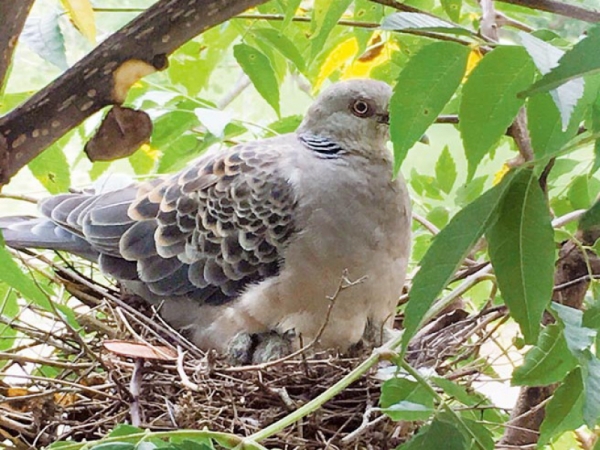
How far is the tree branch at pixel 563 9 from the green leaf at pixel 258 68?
0.44 meters

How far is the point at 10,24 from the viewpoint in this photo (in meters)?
0.59

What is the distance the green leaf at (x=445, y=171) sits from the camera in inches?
47.9

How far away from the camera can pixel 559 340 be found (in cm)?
57

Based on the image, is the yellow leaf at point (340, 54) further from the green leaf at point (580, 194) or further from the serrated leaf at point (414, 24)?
the serrated leaf at point (414, 24)

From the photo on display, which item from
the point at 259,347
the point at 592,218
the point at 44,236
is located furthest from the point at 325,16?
the point at 44,236

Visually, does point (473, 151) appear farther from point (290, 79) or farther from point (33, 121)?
point (290, 79)

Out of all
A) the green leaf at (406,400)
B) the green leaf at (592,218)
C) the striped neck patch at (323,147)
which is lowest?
the green leaf at (406,400)

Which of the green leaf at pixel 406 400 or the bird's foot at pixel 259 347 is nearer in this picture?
the green leaf at pixel 406 400

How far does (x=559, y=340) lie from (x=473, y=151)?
0.16 meters

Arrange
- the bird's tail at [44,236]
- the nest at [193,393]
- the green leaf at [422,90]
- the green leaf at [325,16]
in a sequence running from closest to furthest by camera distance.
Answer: the green leaf at [422,90] → the green leaf at [325,16] → the nest at [193,393] → the bird's tail at [44,236]

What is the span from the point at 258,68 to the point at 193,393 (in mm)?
387

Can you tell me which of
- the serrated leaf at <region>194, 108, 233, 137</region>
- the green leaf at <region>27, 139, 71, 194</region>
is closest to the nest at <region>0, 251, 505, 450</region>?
the green leaf at <region>27, 139, 71, 194</region>

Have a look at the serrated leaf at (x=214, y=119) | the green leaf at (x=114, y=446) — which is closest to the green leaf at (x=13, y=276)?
the green leaf at (x=114, y=446)

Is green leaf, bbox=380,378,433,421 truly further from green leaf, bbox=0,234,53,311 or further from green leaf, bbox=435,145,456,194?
green leaf, bbox=435,145,456,194
